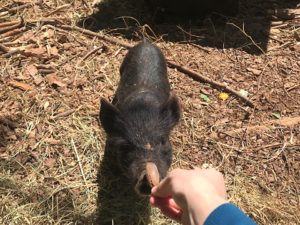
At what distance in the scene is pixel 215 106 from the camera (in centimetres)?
430

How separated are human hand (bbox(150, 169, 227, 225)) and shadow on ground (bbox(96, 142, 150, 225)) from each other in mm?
1525

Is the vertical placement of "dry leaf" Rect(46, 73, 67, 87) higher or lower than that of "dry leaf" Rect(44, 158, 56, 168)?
higher

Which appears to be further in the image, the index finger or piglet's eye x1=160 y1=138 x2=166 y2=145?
piglet's eye x1=160 y1=138 x2=166 y2=145

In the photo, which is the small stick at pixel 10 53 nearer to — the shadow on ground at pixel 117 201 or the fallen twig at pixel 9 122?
the fallen twig at pixel 9 122

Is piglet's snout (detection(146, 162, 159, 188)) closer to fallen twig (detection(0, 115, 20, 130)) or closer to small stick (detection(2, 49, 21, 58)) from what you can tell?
fallen twig (detection(0, 115, 20, 130))

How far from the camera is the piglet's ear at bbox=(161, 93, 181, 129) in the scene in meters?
2.91

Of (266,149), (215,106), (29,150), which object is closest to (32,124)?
(29,150)

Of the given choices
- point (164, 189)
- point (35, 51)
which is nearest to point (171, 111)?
point (164, 189)

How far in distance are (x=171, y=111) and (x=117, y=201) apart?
1.25 metres

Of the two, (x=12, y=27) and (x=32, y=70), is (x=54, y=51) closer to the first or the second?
(x=32, y=70)

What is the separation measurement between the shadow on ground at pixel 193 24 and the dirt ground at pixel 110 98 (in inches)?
1.0

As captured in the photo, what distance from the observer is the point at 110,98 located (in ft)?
14.3

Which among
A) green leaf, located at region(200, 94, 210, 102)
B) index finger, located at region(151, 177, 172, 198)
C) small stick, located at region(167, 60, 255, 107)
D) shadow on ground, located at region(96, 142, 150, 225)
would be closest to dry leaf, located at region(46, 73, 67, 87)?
shadow on ground, located at region(96, 142, 150, 225)

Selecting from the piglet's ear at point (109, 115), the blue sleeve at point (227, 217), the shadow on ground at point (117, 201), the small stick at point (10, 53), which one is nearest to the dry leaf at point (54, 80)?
the small stick at point (10, 53)
